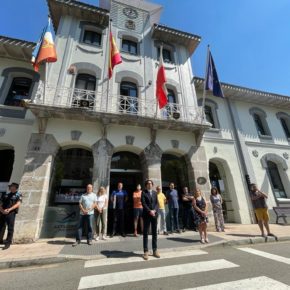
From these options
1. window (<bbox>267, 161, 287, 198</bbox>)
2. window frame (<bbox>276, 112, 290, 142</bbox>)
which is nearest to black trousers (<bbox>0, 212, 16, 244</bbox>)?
window (<bbox>267, 161, 287, 198</bbox>)

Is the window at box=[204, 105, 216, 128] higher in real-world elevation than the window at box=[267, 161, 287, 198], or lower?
higher

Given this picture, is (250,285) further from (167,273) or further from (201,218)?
(201,218)

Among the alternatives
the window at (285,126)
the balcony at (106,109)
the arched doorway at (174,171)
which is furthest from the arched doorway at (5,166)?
the window at (285,126)

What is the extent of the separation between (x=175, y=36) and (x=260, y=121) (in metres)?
8.57

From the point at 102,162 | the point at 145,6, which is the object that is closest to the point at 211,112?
the point at 102,162

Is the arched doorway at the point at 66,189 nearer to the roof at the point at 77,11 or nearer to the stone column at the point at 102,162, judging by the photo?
the stone column at the point at 102,162

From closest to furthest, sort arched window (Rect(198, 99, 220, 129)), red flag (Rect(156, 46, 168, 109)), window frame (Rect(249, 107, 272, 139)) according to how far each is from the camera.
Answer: red flag (Rect(156, 46, 168, 109)), arched window (Rect(198, 99, 220, 129)), window frame (Rect(249, 107, 272, 139))

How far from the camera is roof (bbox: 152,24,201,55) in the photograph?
12520 millimetres

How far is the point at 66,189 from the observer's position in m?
8.18

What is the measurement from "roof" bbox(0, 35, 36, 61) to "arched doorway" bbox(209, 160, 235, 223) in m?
11.8

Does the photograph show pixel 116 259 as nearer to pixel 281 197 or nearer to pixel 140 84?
pixel 140 84

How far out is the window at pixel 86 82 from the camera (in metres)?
9.92

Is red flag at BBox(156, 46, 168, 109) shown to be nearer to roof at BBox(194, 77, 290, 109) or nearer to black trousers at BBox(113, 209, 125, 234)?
roof at BBox(194, 77, 290, 109)

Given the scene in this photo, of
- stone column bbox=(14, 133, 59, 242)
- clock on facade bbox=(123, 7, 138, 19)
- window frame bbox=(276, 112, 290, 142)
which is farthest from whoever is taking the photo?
window frame bbox=(276, 112, 290, 142)
